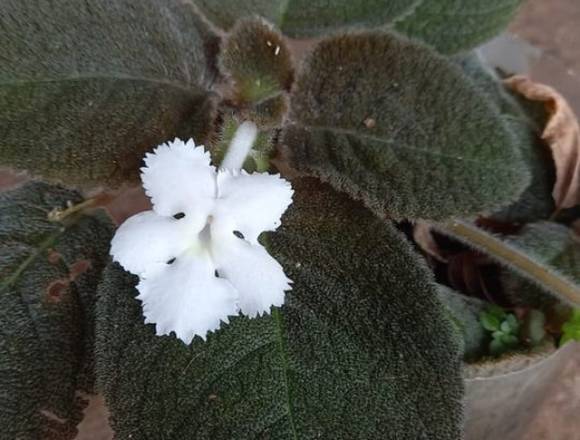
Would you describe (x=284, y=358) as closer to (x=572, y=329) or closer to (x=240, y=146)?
(x=240, y=146)

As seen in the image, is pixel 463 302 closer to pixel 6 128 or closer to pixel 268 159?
pixel 268 159

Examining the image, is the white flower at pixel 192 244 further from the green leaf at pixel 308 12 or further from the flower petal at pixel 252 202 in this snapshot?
the green leaf at pixel 308 12

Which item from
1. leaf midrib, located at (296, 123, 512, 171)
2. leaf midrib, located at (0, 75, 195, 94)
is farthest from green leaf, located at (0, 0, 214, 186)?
leaf midrib, located at (296, 123, 512, 171)

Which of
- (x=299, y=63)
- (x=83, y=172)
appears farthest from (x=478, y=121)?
(x=83, y=172)

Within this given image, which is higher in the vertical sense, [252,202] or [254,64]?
[254,64]

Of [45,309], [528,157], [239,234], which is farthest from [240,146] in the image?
[528,157]

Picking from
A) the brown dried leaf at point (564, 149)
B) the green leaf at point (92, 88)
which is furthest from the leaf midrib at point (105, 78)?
the brown dried leaf at point (564, 149)

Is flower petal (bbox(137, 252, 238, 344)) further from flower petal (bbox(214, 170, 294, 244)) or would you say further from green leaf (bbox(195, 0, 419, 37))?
green leaf (bbox(195, 0, 419, 37))
